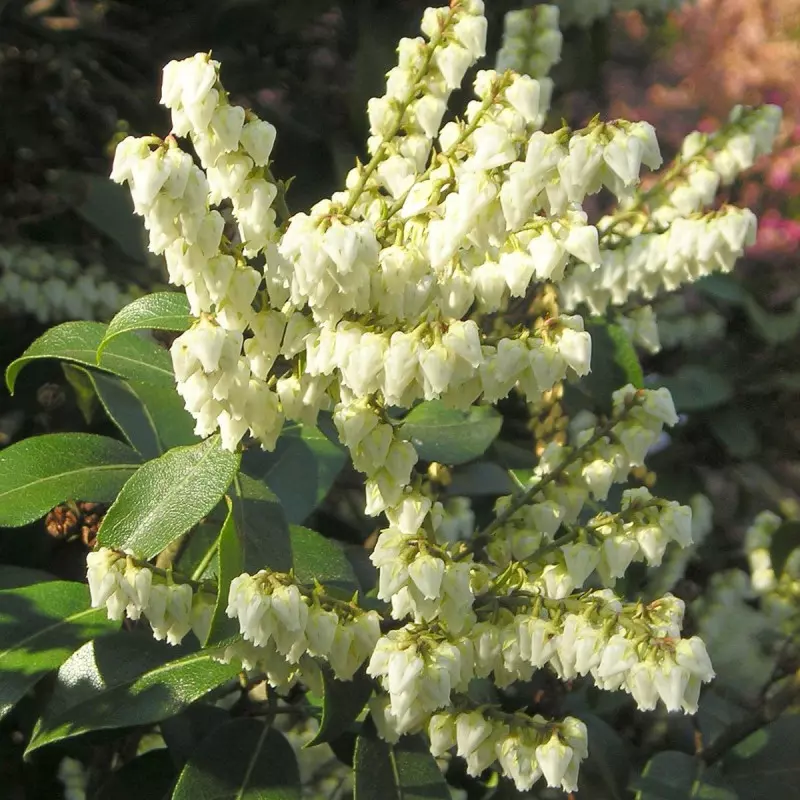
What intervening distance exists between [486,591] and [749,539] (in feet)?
3.01

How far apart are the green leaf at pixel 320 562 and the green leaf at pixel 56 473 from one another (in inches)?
6.7

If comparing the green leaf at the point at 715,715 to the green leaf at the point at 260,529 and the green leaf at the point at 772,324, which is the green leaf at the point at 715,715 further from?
the green leaf at the point at 772,324

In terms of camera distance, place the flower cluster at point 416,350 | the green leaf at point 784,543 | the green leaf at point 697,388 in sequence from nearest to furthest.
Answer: the flower cluster at point 416,350, the green leaf at point 784,543, the green leaf at point 697,388

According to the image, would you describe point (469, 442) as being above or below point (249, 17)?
below

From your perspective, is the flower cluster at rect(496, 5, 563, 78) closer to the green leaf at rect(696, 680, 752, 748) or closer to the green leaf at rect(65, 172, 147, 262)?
the green leaf at rect(65, 172, 147, 262)

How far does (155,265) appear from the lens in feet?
4.98

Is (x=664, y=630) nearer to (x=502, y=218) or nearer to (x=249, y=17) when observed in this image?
(x=502, y=218)

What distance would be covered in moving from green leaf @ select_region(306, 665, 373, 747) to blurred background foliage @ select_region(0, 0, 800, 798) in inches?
14.8

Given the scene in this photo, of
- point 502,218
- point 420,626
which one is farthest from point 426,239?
point 420,626

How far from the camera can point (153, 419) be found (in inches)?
39.1

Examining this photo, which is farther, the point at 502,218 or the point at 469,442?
the point at 469,442

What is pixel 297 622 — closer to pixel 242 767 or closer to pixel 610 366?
pixel 242 767

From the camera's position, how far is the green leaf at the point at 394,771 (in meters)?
0.85

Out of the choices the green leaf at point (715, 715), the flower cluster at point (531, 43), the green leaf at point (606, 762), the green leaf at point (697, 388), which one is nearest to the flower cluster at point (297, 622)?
the green leaf at point (606, 762)
